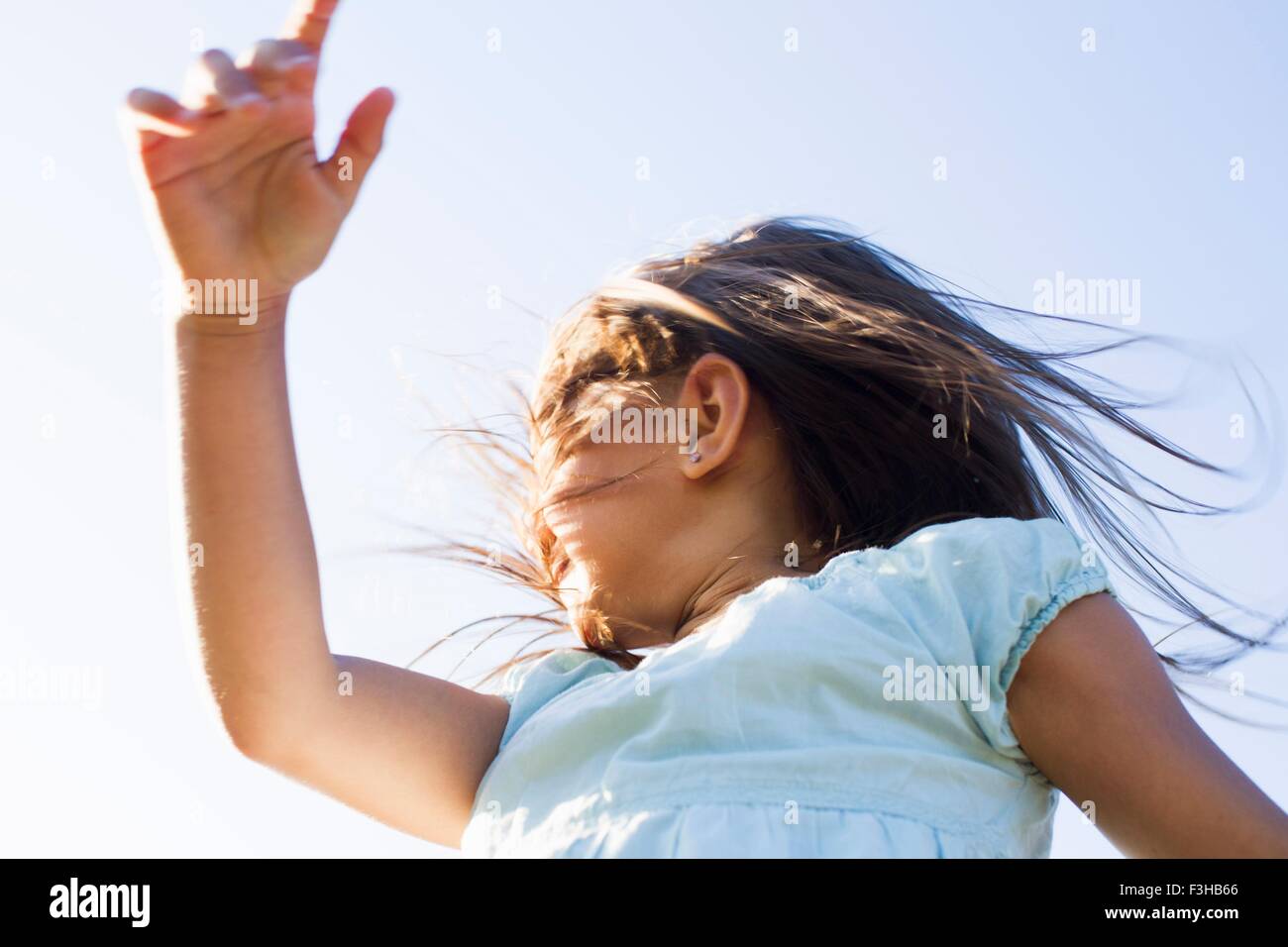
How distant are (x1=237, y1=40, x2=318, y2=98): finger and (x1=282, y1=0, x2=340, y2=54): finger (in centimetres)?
1

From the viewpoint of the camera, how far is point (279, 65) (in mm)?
1679

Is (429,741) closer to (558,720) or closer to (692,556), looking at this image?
(558,720)

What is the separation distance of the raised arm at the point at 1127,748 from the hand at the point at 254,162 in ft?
3.62

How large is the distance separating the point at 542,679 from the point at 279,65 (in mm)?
1060

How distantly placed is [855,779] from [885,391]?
897 mm

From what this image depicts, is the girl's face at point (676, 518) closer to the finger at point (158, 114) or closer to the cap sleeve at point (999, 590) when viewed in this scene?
the cap sleeve at point (999, 590)

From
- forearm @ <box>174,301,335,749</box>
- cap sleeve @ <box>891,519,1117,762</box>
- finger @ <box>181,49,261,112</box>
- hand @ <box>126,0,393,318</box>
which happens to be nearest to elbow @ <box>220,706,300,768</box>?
forearm @ <box>174,301,335,749</box>

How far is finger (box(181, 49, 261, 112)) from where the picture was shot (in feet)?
5.46

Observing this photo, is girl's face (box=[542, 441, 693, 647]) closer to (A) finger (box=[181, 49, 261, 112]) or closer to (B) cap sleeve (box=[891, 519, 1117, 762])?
(B) cap sleeve (box=[891, 519, 1117, 762])

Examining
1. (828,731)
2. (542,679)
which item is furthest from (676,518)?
(828,731)

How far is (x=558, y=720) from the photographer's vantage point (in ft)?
6.38

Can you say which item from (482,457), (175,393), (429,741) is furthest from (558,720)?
(482,457)

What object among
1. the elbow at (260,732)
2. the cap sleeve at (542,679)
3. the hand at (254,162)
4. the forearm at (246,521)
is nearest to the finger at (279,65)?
the hand at (254,162)

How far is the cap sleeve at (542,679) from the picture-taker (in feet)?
7.16
